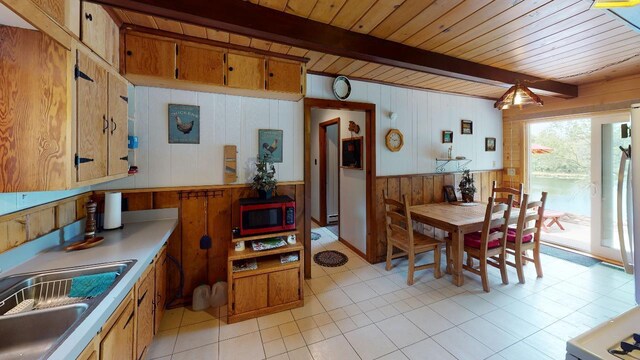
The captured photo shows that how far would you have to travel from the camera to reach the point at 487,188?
4.29 meters

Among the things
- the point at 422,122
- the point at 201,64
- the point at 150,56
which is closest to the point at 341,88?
the point at 422,122

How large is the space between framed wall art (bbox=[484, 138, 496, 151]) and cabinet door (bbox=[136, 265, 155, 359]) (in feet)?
16.1

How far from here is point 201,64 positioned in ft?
6.79

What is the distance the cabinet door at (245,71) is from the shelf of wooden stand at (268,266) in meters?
1.63

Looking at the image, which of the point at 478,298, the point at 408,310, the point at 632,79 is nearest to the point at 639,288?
the point at 478,298

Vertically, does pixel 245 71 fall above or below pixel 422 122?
above

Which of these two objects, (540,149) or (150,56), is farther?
(540,149)

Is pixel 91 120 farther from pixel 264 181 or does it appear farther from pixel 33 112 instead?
pixel 264 181

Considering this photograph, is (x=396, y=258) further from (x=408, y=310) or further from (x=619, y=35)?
(x=619, y=35)

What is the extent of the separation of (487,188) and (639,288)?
309cm

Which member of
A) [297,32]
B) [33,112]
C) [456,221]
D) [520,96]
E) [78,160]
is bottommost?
[456,221]

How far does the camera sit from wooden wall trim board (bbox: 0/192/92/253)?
125 cm

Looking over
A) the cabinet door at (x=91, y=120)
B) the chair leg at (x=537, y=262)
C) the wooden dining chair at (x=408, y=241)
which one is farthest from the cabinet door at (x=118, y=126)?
the chair leg at (x=537, y=262)

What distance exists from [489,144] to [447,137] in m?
1.06
